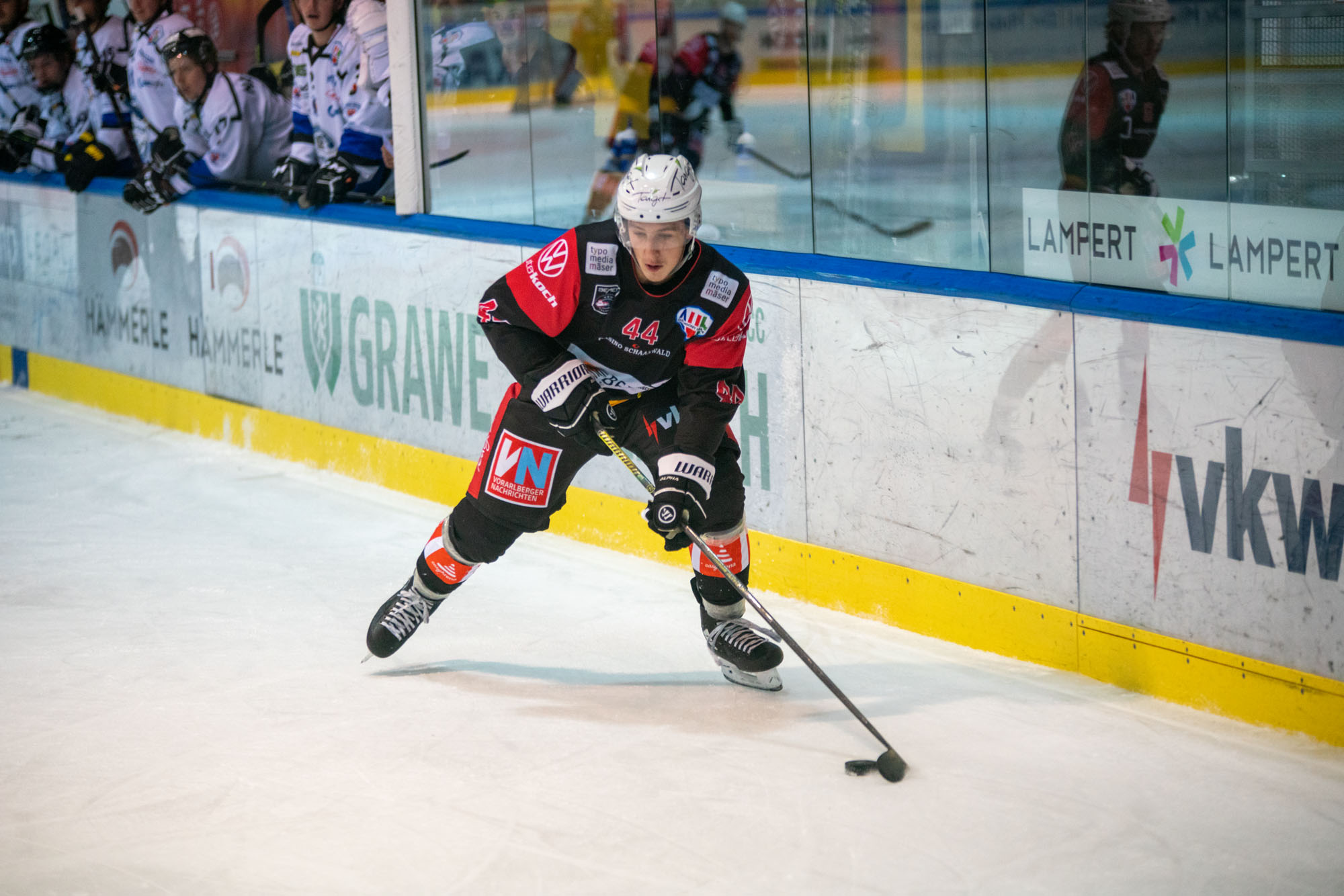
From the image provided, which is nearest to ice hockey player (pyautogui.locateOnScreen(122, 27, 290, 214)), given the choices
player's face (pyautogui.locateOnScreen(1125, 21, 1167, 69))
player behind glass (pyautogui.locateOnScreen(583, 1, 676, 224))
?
player behind glass (pyautogui.locateOnScreen(583, 1, 676, 224))

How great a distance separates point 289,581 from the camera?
15.9 ft

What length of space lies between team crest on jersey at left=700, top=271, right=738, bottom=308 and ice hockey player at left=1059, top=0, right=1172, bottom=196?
1136mm

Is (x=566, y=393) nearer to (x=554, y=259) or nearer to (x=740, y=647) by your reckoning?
(x=554, y=259)

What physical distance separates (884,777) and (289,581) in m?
2.31

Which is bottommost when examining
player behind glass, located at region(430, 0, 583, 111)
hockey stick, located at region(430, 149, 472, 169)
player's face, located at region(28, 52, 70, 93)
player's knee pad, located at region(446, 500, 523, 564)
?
player's knee pad, located at region(446, 500, 523, 564)

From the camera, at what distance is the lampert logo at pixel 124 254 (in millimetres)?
7250

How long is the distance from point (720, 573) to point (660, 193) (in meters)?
0.97

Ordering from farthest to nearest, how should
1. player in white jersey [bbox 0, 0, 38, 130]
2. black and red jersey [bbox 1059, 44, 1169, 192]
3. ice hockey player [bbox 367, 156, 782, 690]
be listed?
player in white jersey [bbox 0, 0, 38, 130] < black and red jersey [bbox 1059, 44, 1169, 192] < ice hockey player [bbox 367, 156, 782, 690]

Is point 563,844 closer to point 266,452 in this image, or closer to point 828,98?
point 828,98

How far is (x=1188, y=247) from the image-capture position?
12.4 ft

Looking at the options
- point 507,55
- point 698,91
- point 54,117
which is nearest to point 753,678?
point 698,91

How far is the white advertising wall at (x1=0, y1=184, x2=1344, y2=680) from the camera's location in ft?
11.1

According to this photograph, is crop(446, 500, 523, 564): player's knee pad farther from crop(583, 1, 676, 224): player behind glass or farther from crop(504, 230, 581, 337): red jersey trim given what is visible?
crop(583, 1, 676, 224): player behind glass

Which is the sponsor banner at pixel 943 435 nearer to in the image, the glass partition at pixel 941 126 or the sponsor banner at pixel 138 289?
the glass partition at pixel 941 126
